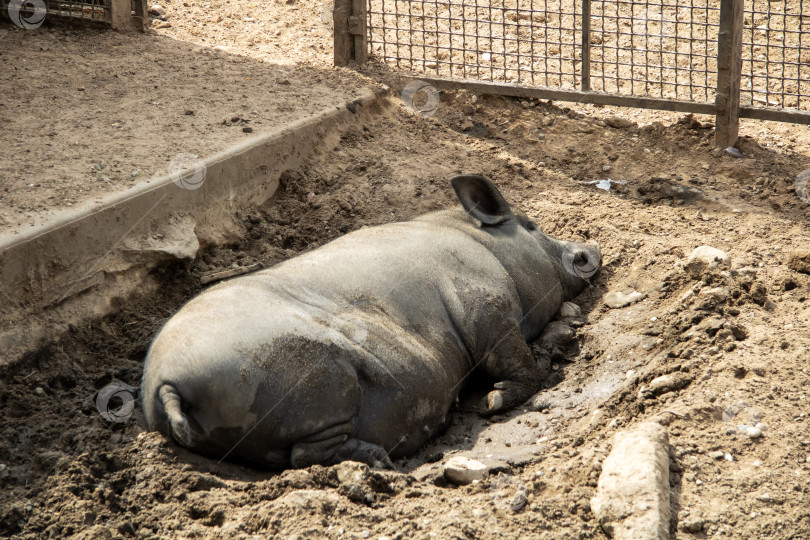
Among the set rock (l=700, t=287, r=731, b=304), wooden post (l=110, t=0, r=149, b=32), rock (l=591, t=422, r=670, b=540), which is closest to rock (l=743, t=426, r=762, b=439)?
rock (l=591, t=422, r=670, b=540)

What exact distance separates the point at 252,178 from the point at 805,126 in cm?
415

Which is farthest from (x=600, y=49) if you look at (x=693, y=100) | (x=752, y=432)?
(x=752, y=432)

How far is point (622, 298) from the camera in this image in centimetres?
507

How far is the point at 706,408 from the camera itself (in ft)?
12.0

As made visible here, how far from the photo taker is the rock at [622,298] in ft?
16.4

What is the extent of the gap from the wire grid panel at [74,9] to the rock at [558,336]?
4.89 m

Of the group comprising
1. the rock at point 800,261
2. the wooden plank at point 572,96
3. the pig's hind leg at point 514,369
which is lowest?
the pig's hind leg at point 514,369

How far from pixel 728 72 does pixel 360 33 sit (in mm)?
2909

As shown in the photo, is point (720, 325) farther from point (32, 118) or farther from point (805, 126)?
point (32, 118)

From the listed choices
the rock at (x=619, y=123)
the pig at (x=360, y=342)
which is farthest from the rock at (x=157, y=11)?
the pig at (x=360, y=342)

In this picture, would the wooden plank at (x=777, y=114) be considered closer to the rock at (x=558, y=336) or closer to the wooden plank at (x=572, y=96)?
the wooden plank at (x=572, y=96)

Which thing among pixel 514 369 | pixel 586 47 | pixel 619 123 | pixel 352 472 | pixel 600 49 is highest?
pixel 586 47

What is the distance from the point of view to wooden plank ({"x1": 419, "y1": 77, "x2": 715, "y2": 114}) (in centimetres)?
648

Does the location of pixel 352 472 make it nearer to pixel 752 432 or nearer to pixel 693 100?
pixel 752 432
